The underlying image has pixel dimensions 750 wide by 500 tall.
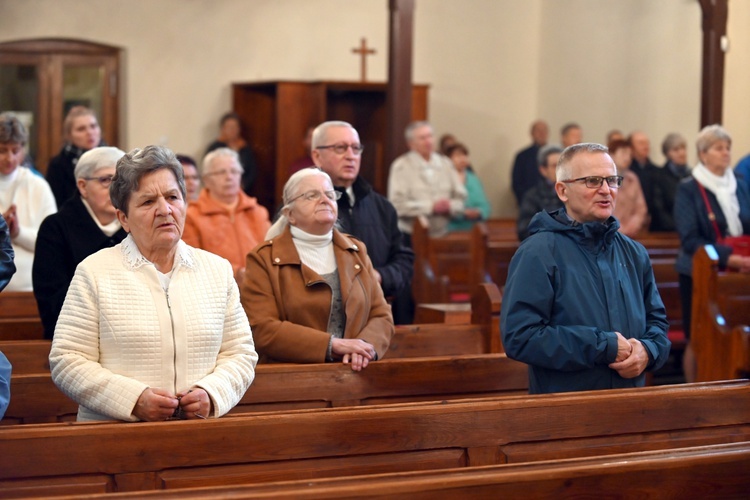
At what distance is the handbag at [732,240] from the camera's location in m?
5.44

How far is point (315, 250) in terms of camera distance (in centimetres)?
355

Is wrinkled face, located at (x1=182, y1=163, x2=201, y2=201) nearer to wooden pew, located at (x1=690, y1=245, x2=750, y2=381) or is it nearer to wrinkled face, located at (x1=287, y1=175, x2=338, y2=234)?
wrinkled face, located at (x1=287, y1=175, x2=338, y2=234)

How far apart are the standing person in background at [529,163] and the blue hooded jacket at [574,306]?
7.70 metres

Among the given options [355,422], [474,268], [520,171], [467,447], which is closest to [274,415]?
[355,422]

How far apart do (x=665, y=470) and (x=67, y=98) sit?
27.6 feet

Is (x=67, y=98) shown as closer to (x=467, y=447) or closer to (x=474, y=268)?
(x=474, y=268)

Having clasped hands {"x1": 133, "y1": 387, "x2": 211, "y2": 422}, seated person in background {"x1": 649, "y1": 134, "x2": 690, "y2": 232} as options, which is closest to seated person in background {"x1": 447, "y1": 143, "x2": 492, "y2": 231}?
seated person in background {"x1": 649, "y1": 134, "x2": 690, "y2": 232}

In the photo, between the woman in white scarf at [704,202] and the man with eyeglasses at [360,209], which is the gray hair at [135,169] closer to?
the man with eyeglasses at [360,209]

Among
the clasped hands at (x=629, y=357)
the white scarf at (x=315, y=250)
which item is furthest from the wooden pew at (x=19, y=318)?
the clasped hands at (x=629, y=357)

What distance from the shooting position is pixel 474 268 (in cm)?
635

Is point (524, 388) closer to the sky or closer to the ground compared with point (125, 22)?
closer to the ground

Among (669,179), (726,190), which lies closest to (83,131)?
(726,190)

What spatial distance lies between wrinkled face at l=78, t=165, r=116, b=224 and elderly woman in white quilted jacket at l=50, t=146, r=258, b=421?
871mm

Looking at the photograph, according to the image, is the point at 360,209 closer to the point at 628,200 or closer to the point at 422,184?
the point at 422,184
